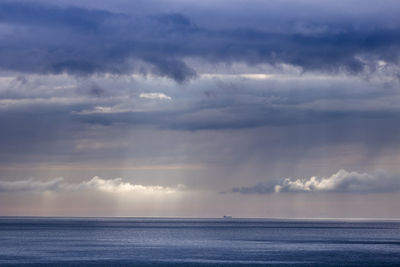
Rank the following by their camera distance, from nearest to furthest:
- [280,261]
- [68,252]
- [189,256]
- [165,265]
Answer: [165,265] < [280,261] < [189,256] < [68,252]

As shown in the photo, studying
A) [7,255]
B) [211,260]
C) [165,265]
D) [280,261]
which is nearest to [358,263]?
[280,261]

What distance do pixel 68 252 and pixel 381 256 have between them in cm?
6732

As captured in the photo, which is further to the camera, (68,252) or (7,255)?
(68,252)

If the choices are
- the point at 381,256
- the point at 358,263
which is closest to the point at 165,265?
the point at 358,263

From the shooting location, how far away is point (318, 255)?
440 ft

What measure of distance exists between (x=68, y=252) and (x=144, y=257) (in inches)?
852

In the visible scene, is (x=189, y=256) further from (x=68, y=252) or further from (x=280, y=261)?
(x=68, y=252)

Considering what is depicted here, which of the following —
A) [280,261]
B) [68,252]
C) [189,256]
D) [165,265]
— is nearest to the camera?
[165,265]

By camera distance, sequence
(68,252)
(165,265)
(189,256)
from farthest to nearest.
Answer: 1. (68,252)
2. (189,256)
3. (165,265)

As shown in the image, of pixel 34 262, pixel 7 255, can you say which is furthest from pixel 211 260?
pixel 7 255

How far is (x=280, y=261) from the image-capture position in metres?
119

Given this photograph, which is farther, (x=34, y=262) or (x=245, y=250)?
(x=245, y=250)

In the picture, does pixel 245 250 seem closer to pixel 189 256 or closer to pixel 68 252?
pixel 189 256

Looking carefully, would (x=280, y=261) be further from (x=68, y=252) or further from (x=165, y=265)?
(x=68, y=252)
